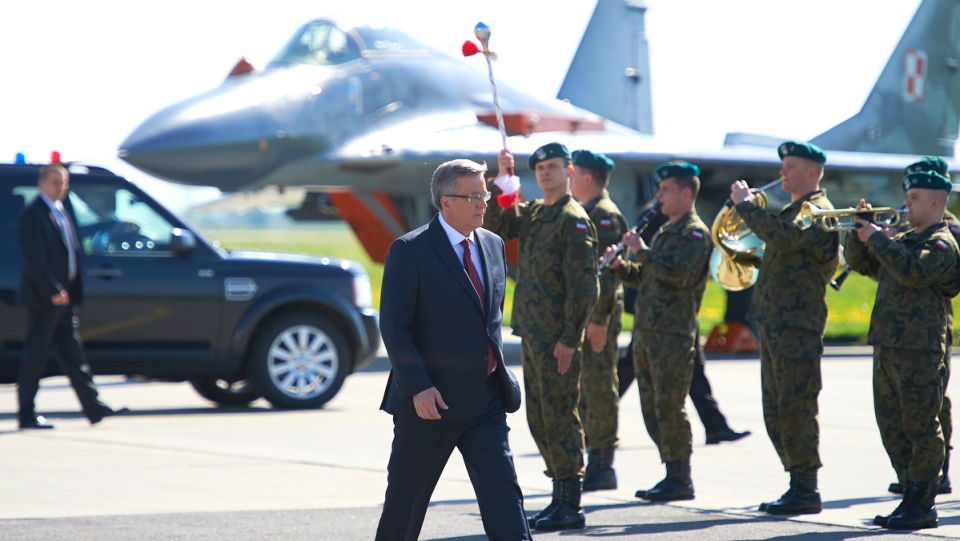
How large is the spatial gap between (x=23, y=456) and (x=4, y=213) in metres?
3.04

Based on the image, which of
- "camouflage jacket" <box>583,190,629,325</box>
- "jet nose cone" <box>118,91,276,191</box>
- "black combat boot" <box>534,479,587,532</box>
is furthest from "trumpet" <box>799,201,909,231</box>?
"jet nose cone" <box>118,91,276,191</box>

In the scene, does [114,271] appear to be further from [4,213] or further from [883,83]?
[883,83]

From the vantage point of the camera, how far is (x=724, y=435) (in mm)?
9742

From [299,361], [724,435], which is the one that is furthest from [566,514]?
[299,361]

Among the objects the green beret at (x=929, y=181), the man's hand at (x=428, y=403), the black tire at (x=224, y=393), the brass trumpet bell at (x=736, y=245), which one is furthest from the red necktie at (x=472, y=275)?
the black tire at (x=224, y=393)

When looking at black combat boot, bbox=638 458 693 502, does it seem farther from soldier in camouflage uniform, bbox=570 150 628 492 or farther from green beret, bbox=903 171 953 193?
green beret, bbox=903 171 953 193

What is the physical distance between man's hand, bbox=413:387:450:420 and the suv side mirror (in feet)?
22.8

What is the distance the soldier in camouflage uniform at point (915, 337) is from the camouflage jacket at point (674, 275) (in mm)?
1147

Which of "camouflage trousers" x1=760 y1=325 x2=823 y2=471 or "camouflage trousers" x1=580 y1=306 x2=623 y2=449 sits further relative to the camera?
"camouflage trousers" x1=580 y1=306 x2=623 y2=449

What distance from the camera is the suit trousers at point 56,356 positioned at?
10.1 metres

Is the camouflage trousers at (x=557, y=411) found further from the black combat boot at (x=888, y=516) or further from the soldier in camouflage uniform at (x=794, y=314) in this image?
the black combat boot at (x=888, y=516)

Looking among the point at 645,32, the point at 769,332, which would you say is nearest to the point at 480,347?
the point at 769,332

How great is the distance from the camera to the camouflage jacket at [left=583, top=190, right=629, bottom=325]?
26.0 feet

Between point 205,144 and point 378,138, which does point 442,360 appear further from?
point 378,138
